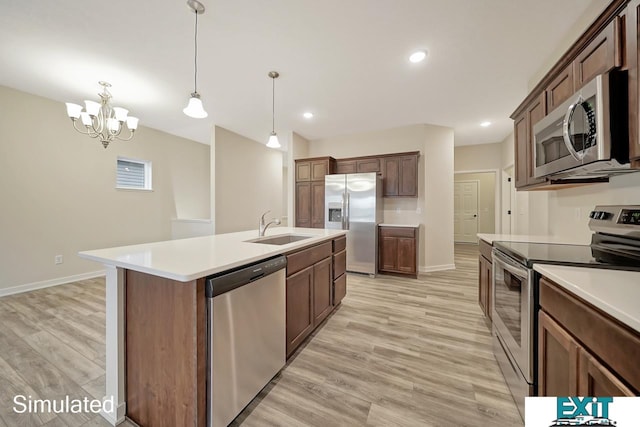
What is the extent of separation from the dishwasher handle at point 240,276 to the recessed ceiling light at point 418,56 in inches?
98.8

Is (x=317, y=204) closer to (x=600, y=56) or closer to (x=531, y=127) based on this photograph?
(x=531, y=127)

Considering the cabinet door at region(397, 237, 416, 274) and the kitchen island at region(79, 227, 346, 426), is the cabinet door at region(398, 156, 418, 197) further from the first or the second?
the kitchen island at region(79, 227, 346, 426)

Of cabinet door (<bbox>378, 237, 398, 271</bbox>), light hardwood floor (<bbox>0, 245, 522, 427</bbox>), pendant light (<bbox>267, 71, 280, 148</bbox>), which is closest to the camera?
light hardwood floor (<bbox>0, 245, 522, 427</bbox>)

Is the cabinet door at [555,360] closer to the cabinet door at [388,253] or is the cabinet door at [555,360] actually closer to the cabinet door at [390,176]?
the cabinet door at [388,253]

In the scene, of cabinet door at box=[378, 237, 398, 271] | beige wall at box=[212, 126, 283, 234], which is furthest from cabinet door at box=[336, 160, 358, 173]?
beige wall at box=[212, 126, 283, 234]

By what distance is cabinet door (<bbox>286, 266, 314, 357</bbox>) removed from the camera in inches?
71.3

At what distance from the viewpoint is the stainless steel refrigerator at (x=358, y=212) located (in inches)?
162

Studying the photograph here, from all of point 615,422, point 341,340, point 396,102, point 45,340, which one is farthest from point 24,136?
point 615,422

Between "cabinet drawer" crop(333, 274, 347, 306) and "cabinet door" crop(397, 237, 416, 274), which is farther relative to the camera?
"cabinet door" crop(397, 237, 416, 274)

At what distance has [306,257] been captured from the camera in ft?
6.62

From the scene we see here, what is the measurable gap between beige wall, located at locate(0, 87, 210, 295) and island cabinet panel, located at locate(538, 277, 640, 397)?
5671 mm

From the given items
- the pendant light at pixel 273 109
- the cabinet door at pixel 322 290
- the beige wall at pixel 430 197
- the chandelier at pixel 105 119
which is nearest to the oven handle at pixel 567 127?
the cabinet door at pixel 322 290

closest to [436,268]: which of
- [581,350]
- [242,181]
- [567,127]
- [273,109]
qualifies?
[567,127]

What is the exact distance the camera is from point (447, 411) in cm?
140
